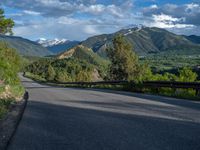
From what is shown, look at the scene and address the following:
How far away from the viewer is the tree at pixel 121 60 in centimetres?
6981

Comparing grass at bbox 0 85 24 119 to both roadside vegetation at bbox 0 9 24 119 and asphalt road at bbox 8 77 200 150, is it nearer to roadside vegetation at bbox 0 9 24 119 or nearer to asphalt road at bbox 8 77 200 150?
roadside vegetation at bbox 0 9 24 119

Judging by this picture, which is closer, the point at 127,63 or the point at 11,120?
the point at 11,120

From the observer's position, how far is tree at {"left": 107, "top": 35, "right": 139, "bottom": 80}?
2749 inches

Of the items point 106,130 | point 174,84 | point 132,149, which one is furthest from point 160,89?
point 132,149

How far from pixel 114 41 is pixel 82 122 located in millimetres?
61142

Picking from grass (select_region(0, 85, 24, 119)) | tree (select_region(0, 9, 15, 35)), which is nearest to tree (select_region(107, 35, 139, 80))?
tree (select_region(0, 9, 15, 35))

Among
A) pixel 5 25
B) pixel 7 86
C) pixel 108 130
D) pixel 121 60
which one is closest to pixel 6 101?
pixel 7 86

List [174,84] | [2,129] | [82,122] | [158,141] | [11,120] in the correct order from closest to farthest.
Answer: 1. [158,141]
2. [2,129]
3. [82,122]
4. [11,120]
5. [174,84]

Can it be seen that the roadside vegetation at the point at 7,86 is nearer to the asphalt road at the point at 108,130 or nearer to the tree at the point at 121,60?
the asphalt road at the point at 108,130

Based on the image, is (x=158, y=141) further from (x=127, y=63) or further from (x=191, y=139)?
(x=127, y=63)

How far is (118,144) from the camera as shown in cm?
775


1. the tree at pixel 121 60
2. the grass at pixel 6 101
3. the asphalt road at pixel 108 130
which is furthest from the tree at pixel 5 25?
the asphalt road at pixel 108 130

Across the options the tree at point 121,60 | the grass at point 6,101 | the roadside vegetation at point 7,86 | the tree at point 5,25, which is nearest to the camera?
the grass at point 6,101

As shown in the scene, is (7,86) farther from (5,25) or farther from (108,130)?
(5,25)
